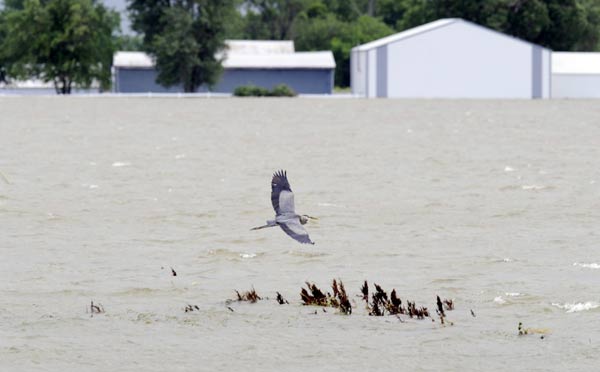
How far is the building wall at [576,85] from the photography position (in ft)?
339

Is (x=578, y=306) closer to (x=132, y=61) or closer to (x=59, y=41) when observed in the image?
(x=59, y=41)

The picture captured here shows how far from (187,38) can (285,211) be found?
93172 millimetres

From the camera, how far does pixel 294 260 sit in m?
13.9

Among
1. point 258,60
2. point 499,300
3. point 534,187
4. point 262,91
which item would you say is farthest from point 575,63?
point 499,300

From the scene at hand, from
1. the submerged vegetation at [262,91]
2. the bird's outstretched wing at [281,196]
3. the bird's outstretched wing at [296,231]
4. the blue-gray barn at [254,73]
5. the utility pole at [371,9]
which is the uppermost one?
the utility pole at [371,9]

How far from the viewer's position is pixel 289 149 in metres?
34.1

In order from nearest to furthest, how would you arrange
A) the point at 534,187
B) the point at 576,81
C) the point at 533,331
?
the point at 533,331 < the point at 534,187 < the point at 576,81

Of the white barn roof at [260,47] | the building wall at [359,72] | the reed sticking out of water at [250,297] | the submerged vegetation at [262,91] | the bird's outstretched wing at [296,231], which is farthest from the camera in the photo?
the white barn roof at [260,47]

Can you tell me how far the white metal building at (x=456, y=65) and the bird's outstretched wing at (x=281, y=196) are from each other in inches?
3588

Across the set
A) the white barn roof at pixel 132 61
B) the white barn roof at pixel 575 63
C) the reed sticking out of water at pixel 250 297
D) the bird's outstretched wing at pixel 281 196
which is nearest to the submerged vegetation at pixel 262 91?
the white barn roof at pixel 132 61

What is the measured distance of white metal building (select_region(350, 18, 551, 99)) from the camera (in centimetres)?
10112

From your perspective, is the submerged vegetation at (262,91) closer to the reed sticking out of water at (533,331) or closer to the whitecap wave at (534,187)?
the whitecap wave at (534,187)

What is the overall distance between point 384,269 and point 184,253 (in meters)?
2.40

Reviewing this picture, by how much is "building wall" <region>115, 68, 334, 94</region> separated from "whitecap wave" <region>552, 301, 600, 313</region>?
100794 mm
